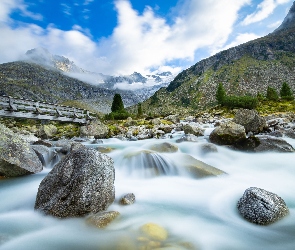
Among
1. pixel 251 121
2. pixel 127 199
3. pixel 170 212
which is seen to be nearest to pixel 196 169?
pixel 170 212

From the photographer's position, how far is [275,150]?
1155 centimetres

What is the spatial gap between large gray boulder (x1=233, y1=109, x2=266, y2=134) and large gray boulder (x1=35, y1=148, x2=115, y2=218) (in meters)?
13.1

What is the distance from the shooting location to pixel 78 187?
18.3 feet

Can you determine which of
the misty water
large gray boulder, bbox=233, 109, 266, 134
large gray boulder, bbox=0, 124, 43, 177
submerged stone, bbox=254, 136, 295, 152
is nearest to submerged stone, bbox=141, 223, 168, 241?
the misty water

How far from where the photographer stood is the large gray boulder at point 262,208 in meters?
5.26

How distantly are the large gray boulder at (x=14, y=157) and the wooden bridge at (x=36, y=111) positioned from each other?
44.8 ft

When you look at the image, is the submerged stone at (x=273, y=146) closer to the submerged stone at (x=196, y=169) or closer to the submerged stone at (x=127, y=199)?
the submerged stone at (x=196, y=169)

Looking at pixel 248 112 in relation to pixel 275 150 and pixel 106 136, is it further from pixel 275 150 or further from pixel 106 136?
pixel 106 136

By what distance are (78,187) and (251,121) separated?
14.3m

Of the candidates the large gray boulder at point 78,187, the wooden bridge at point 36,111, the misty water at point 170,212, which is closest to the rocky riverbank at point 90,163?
the large gray boulder at point 78,187

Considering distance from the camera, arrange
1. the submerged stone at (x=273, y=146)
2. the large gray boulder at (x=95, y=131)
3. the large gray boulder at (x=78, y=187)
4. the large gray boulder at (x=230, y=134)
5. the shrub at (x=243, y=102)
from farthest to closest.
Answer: the shrub at (x=243, y=102) → the large gray boulder at (x=95, y=131) → the large gray boulder at (x=230, y=134) → the submerged stone at (x=273, y=146) → the large gray boulder at (x=78, y=187)

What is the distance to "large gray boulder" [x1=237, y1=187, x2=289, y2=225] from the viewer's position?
5.26 metres

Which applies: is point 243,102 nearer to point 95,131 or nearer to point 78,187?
point 95,131

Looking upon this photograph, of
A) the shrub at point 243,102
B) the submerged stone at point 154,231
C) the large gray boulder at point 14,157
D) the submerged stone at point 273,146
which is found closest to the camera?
the submerged stone at point 154,231
